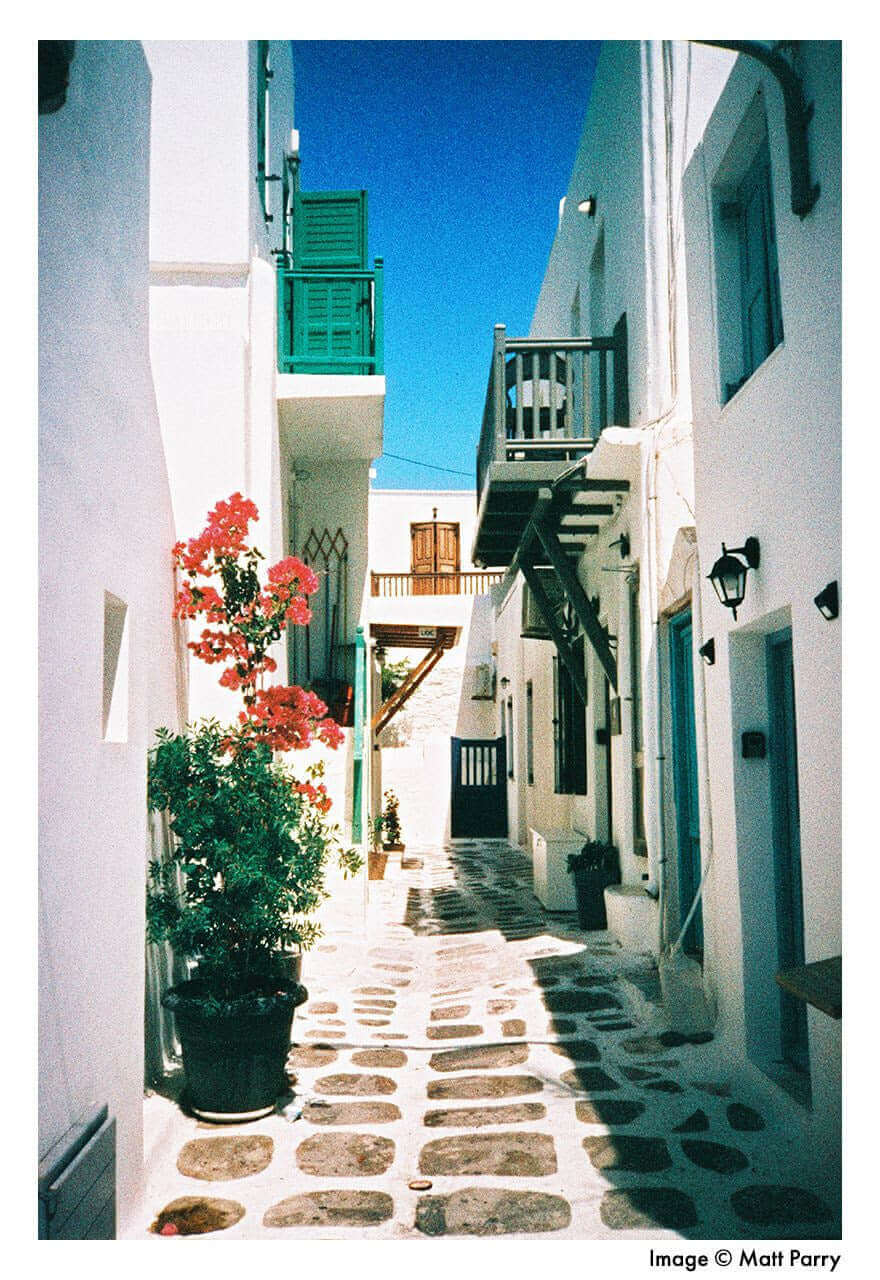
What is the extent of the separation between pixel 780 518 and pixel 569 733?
7065 millimetres

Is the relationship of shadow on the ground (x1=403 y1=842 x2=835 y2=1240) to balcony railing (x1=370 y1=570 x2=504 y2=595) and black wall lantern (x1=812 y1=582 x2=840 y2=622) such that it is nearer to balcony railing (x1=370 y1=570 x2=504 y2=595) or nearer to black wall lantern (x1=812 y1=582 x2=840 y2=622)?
black wall lantern (x1=812 y1=582 x2=840 y2=622)

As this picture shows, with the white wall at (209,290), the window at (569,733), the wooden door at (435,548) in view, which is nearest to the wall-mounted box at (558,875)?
the window at (569,733)

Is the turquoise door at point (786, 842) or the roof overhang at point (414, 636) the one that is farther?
the roof overhang at point (414, 636)

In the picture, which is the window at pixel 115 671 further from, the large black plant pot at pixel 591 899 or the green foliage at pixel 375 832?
the green foliage at pixel 375 832

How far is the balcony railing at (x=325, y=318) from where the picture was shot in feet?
27.8

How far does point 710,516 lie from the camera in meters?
5.13

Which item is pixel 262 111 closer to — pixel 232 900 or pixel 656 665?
pixel 656 665

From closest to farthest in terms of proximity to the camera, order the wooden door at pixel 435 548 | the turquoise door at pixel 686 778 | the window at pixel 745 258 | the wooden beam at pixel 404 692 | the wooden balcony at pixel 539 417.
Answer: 1. the window at pixel 745 258
2. the turquoise door at pixel 686 778
3. the wooden balcony at pixel 539 417
4. the wooden beam at pixel 404 692
5. the wooden door at pixel 435 548

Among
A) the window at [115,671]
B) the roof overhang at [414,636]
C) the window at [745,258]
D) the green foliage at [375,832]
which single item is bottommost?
the green foliage at [375,832]

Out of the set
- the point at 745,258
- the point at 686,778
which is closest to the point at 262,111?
the point at 745,258

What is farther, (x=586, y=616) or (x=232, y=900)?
(x=586, y=616)

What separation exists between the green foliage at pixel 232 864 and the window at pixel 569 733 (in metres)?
5.37
